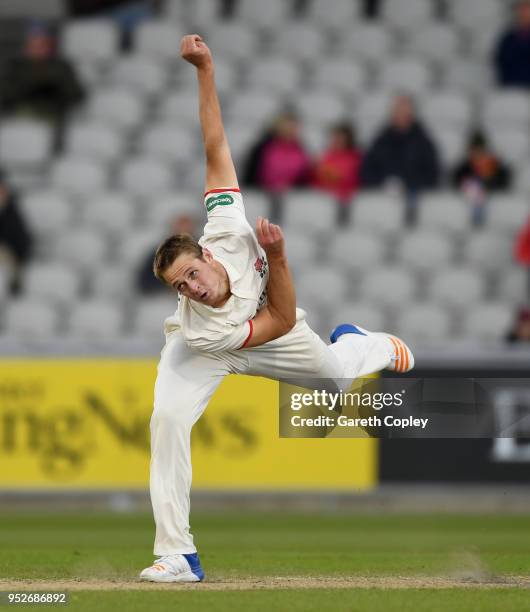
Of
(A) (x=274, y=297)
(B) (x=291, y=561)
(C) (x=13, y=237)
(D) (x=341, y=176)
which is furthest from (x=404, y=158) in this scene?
(A) (x=274, y=297)

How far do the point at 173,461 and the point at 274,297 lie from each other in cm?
93

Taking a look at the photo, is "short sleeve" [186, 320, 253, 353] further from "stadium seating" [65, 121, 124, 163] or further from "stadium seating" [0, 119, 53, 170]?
"stadium seating" [0, 119, 53, 170]

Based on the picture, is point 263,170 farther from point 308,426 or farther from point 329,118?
point 308,426

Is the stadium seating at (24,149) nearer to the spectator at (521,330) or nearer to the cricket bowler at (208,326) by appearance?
the spectator at (521,330)

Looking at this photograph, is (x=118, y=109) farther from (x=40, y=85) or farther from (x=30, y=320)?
(x=30, y=320)

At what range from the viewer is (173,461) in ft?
22.8

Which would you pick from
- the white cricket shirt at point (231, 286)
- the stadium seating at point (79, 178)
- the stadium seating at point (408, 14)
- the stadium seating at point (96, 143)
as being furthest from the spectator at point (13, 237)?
the white cricket shirt at point (231, 286)

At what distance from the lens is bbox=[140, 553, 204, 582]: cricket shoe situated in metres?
6.99

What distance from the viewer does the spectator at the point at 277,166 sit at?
1491 cm

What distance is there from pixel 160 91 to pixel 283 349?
10.1m

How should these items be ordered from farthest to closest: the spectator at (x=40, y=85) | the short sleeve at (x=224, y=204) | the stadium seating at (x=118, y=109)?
1. the stadium seating at (x=118, y=109)
2. the spectator at (x=40, y=85)
3. the short sleeve at (x=224, y=204)

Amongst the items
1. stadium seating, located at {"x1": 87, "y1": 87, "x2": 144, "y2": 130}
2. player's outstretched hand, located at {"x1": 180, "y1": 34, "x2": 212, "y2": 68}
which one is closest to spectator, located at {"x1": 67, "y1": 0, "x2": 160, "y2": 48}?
stadium seating, located at {"x1": 87, "y1": 87, "x2": 144, "y2": 130}

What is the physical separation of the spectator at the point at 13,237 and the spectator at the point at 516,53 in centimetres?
558

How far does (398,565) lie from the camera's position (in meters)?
8.37
